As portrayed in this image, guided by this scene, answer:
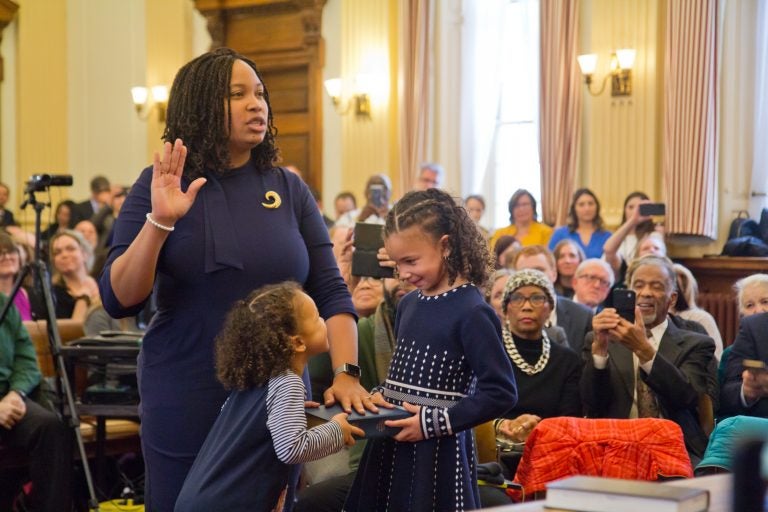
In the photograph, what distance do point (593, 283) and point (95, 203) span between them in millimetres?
6913

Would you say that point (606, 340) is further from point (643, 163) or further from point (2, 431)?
point (643, 163)

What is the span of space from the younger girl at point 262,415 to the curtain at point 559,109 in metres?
6.99

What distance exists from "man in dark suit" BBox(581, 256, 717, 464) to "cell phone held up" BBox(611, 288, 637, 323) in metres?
0.03

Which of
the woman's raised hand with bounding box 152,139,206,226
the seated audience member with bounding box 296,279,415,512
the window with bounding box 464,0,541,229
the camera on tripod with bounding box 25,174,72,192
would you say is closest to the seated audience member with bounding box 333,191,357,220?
the window with bounding box 464,0,541,229

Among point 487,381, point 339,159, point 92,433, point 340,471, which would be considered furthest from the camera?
point 339,159

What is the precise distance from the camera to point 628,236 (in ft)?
26.1

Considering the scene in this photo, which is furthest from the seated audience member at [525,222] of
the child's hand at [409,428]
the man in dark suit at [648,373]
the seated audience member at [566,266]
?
the child's hand at [409,428]

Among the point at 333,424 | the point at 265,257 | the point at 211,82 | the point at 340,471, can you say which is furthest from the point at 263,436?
the point at 340,471

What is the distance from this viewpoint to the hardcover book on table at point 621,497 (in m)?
1.55

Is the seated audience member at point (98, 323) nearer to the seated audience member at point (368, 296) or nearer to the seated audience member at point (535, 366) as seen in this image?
the seated audience member at point (368, 296)

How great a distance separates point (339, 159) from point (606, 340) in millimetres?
7317

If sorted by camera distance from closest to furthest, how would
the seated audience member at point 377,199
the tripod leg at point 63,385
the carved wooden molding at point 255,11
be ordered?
the tripod leg at point 63,385 < the seated audience member at point 377,199 < the carved wooden molding at point 255,11

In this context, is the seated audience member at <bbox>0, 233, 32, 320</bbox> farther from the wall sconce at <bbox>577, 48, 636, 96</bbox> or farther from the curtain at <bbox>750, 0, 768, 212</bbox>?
the curtain at <bbox>750, 0, 768, 212</bbox>

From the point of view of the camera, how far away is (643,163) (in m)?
8.94
